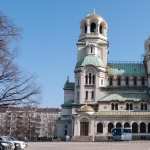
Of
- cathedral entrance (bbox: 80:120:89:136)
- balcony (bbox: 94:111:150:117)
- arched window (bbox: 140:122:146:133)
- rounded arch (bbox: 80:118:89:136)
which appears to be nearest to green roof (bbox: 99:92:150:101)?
balcony (bbox: 94:111:150:117)

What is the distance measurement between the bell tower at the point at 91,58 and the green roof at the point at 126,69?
3.22 m

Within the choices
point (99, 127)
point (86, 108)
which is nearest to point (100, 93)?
point (86, 108)

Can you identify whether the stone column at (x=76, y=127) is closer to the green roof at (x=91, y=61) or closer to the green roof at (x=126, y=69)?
the green roof at (x=91, y=61)

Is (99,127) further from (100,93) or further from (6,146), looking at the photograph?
(6,146)

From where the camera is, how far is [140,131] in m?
104

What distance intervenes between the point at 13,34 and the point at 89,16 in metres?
92.8

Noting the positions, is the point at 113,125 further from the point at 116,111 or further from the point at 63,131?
the point at 63,131

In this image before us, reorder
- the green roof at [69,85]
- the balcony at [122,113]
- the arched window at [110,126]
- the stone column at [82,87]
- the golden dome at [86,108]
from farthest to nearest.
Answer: the green roof at [69,85] → the stone column at [82,87] → the arched window at [110,126] → the balcony at [122,113] → the golden dome at [86,108]

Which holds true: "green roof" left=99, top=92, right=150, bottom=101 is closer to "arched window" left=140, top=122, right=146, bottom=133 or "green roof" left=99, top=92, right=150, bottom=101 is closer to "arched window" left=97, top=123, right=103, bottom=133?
"arched window" left=140, top=122, right=146, bottom=133

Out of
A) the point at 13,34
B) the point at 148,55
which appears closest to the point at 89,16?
the point at 148,55

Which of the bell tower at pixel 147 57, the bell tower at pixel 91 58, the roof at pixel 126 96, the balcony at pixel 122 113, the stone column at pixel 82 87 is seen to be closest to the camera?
the balcony at pixel 122 113

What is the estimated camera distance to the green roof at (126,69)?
115075mm

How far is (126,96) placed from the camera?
4326 inches

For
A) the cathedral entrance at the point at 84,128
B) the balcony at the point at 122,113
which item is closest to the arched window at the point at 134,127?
the balcony at the point at 122,113
